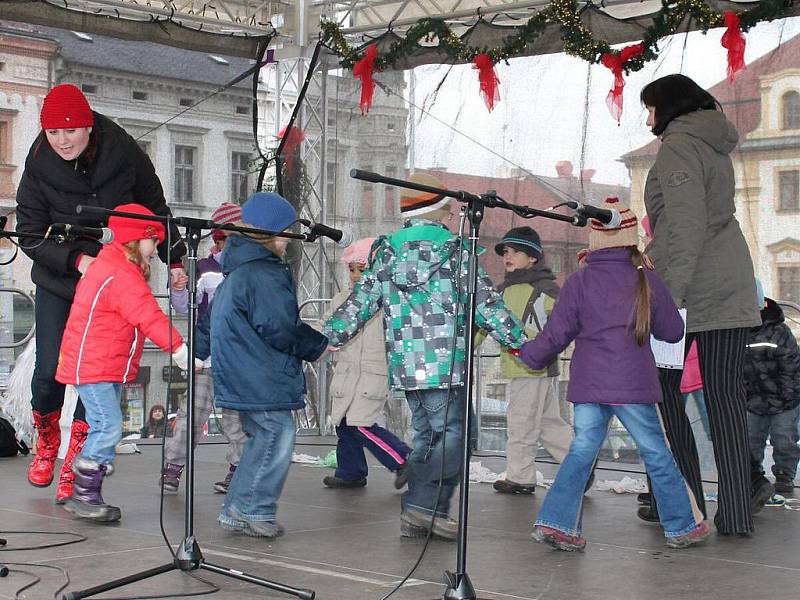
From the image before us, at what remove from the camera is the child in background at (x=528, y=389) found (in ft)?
22.3

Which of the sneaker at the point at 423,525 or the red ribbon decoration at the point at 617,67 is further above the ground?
the red ribbon decoration at the point at 617,67

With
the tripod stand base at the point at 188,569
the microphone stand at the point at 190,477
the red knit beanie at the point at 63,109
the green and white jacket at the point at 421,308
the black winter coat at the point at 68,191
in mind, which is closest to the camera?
the tripod stand base at the point at 188,569

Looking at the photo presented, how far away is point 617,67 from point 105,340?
170 inches

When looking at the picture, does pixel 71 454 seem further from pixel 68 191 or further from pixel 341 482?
pixel 341 482

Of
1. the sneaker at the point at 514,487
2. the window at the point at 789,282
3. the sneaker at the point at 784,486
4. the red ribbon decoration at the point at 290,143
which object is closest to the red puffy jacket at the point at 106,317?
the sneaker at the point at 514,487

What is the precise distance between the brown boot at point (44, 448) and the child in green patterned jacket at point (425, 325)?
1.65 metres

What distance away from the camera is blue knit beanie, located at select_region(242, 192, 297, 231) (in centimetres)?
521

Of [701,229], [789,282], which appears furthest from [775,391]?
[701,229]

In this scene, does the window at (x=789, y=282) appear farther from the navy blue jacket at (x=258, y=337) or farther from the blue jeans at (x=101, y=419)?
the blue jeans at (x=101, y=419)

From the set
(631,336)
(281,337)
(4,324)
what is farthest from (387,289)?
(4,324)

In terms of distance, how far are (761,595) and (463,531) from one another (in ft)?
3.89

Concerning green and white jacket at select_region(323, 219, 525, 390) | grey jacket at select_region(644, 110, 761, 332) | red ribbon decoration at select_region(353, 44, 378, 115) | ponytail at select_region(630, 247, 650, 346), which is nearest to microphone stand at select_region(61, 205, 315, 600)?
green and white jacket at select_region(323, 219, 525, 390)

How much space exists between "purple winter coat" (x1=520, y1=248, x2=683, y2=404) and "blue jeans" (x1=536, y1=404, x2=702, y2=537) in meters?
0.08

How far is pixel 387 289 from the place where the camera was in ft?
17.0
